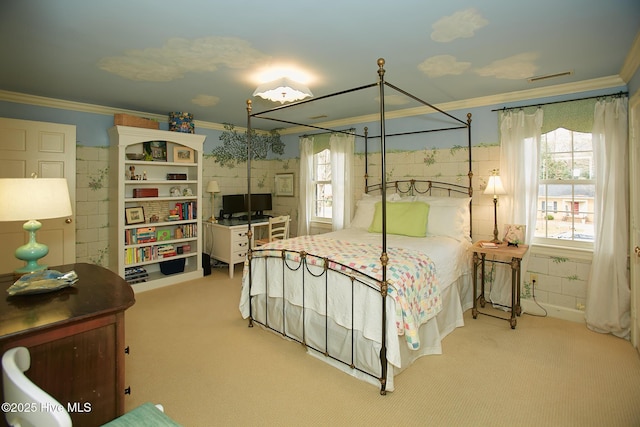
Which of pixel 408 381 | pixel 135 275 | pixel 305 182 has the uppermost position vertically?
pixel 305 182

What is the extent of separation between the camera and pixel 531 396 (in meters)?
2.13

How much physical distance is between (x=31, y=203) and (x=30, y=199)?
0.02 metres

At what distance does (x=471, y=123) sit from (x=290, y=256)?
8.66ft

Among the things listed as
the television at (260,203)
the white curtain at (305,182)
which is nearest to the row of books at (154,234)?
the television at (260,203)

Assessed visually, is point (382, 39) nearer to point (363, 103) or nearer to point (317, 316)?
point (363, 103)

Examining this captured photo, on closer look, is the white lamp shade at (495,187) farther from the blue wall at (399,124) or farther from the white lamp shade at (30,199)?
the white lamp shade at (30,199)

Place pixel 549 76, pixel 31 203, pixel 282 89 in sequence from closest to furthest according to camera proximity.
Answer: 1. pixel 31 203
2. pixel 282 89
3. pixel 549 76

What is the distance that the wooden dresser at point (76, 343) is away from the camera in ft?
4.28

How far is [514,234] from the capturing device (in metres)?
3.38

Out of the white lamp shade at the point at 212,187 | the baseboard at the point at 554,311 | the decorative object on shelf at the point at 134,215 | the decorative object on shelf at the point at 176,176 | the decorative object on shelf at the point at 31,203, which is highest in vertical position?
the decorative object on shelf at the point at 176,176

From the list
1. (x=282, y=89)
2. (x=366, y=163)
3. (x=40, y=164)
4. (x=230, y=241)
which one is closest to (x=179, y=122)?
(x=40, y=164)

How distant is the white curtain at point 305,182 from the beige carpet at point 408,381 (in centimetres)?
247

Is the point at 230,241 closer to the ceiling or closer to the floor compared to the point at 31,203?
→ closer to the floor

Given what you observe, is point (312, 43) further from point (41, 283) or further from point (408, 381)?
point (408, 381)
